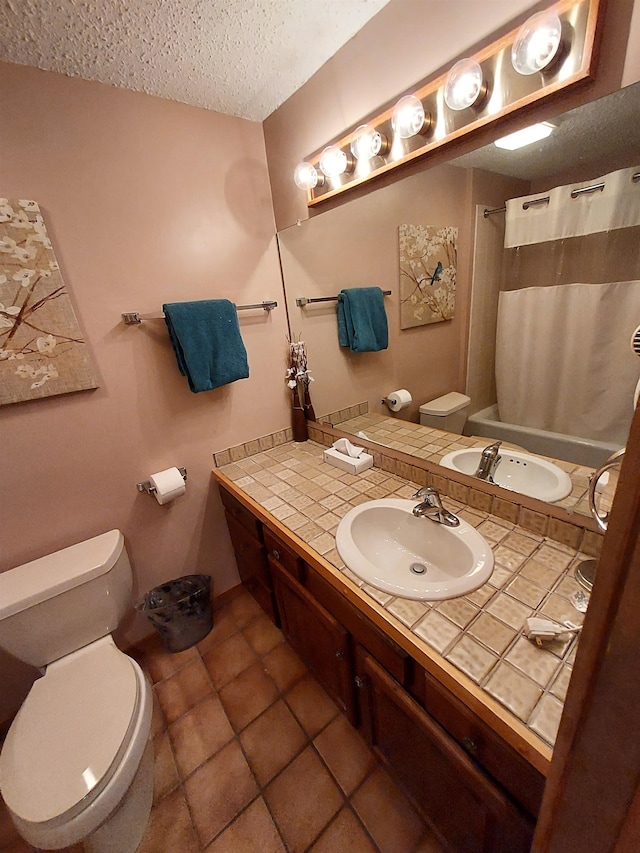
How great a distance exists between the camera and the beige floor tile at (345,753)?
1140mm

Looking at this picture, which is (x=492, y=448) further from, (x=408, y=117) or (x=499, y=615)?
(x=408, y=117)

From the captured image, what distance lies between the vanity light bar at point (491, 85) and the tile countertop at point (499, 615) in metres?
1.09

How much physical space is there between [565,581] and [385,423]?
0.84 metres

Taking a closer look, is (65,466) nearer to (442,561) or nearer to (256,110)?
(442,561)

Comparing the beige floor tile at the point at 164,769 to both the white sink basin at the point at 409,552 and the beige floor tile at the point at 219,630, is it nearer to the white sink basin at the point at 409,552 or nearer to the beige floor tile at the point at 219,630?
the beige floor tile at the point at 219,630

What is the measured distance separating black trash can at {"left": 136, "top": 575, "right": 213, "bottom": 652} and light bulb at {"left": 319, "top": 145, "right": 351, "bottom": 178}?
74.1 inches

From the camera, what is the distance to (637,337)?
2.35 feet

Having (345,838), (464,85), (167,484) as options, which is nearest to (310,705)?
(345,838)

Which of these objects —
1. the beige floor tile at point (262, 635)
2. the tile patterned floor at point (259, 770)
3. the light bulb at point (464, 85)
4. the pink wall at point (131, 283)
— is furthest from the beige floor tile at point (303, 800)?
the light bulb at point (464, 85)

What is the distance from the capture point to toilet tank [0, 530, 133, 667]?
112 centimetres

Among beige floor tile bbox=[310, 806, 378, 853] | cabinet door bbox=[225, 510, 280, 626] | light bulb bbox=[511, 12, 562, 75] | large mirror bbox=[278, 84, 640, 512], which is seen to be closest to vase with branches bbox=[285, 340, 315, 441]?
large mirror bbox=[278, 84, 640, 512]

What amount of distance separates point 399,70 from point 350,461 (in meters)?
1.29

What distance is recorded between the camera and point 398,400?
1428 millimetres

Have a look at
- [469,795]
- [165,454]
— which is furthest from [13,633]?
[469,795]
